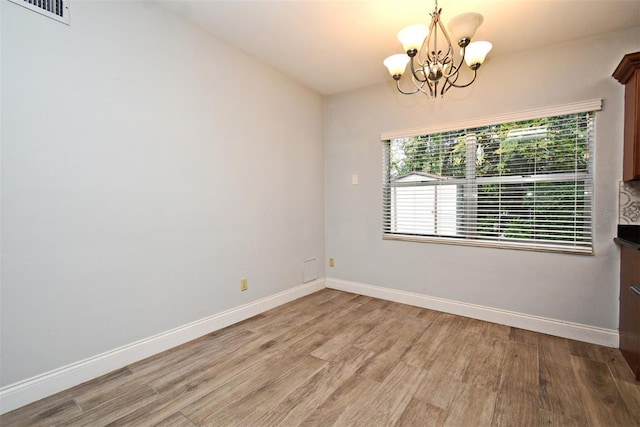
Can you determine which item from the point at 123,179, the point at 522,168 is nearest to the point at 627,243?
the point at 522,168

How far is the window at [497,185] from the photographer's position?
2.48m

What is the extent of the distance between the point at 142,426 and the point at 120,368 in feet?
2.32

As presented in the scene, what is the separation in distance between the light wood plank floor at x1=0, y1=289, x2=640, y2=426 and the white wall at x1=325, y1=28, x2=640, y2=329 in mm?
370

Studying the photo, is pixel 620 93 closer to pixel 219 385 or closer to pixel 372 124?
pixel 372 124

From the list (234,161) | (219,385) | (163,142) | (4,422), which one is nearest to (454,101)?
(234,161)

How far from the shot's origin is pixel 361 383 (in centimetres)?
187

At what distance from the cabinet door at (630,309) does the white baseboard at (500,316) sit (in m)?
0.16

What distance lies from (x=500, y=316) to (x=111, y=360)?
10.8ft

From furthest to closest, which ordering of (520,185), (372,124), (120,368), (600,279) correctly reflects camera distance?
1. (372,124)
2. (520,185)
3. (600,279)
4. (120,368)

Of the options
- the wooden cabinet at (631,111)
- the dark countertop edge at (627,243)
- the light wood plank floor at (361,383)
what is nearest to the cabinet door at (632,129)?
the wooden cabinet at (631,111)

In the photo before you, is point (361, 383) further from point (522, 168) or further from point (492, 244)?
point (522, 168)

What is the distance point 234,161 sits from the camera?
9.14 feet

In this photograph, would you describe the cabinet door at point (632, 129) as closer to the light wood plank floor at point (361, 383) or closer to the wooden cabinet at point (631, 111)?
the wooden cabinet at point (631, 111)

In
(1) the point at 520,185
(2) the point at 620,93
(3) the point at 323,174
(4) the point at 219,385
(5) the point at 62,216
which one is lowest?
(4) the point at 219,385
